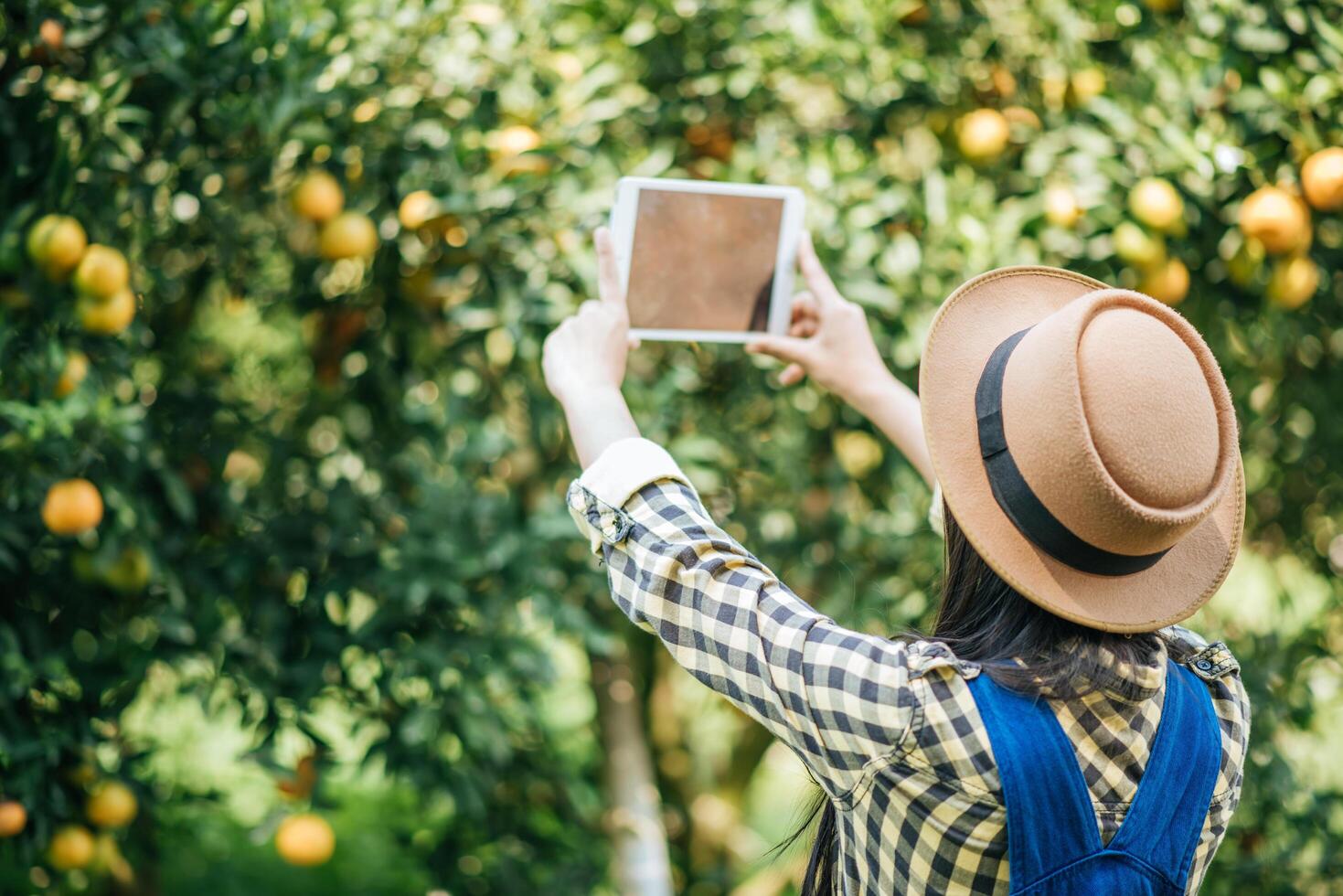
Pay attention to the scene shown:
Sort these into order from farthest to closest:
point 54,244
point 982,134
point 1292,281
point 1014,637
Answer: point 982,134 → point 1292,281 → point 54,244 → point 1014,637

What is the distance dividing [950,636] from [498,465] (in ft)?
4.53

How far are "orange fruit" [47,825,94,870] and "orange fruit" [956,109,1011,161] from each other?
1883 millimetres

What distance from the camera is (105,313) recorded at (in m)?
1.77

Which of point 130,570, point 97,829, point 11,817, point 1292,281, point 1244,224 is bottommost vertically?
Result: point 97,829

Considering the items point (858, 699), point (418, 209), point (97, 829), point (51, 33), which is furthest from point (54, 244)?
point (858, 699)

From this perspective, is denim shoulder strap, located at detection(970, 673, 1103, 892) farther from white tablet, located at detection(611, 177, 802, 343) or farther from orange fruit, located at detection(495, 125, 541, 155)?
orange fruit, located at detection(495, 125, 541, 155)

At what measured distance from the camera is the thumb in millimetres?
1551

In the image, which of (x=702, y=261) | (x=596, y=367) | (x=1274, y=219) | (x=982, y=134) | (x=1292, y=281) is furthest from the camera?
(x=982, y=134)

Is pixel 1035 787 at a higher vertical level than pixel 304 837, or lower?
higher

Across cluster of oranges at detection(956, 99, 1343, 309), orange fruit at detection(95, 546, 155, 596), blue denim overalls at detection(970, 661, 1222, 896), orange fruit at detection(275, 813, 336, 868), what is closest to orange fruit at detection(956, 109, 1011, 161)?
cluster of oranges at detection(956, 99, 1343, 309)

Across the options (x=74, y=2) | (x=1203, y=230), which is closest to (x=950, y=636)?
(x=1203, y=230)

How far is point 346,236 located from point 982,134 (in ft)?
3.62

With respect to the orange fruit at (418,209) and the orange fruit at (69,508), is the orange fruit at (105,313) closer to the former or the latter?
the orange fruit at (69,508)

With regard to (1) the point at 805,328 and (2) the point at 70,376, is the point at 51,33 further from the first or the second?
(1) the point at 805,328
